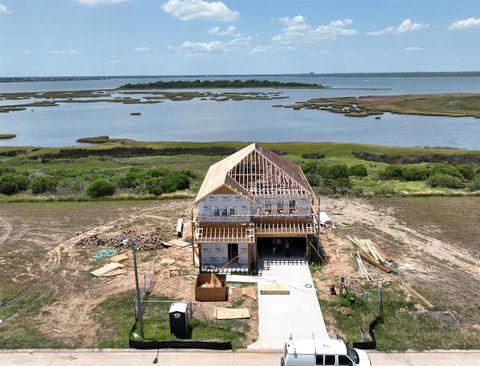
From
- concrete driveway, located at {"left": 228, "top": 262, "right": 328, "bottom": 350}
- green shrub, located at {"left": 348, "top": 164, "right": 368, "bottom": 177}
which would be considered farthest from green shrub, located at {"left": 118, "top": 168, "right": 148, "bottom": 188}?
concrete driveway, located at {"left": 228, "top": 262, "right": 328, "bottom": 350}

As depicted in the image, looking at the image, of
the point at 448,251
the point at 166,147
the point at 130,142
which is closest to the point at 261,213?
the point at 448,251

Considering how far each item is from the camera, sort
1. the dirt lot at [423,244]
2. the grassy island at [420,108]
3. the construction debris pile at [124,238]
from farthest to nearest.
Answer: the grassy island at [420,108], the construction debris pile at [124,238], the dirt lot at [423,244]

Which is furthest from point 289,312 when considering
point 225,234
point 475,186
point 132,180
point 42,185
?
point 42,185

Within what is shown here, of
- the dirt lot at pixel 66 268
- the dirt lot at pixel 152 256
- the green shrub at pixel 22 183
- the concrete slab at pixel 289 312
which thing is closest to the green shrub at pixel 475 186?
the dirt lot at pixel 152 256

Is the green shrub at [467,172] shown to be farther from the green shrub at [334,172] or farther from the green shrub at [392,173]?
the green shrub at [334,172]

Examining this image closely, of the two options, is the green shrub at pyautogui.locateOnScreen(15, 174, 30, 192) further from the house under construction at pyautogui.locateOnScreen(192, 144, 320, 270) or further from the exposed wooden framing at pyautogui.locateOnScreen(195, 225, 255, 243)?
the exposed wooden framing at pyautogui.locateOnScreen(195, 225, 255, 243)

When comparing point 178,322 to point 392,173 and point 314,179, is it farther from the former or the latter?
point 392,173

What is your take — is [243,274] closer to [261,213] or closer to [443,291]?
[261,213]
